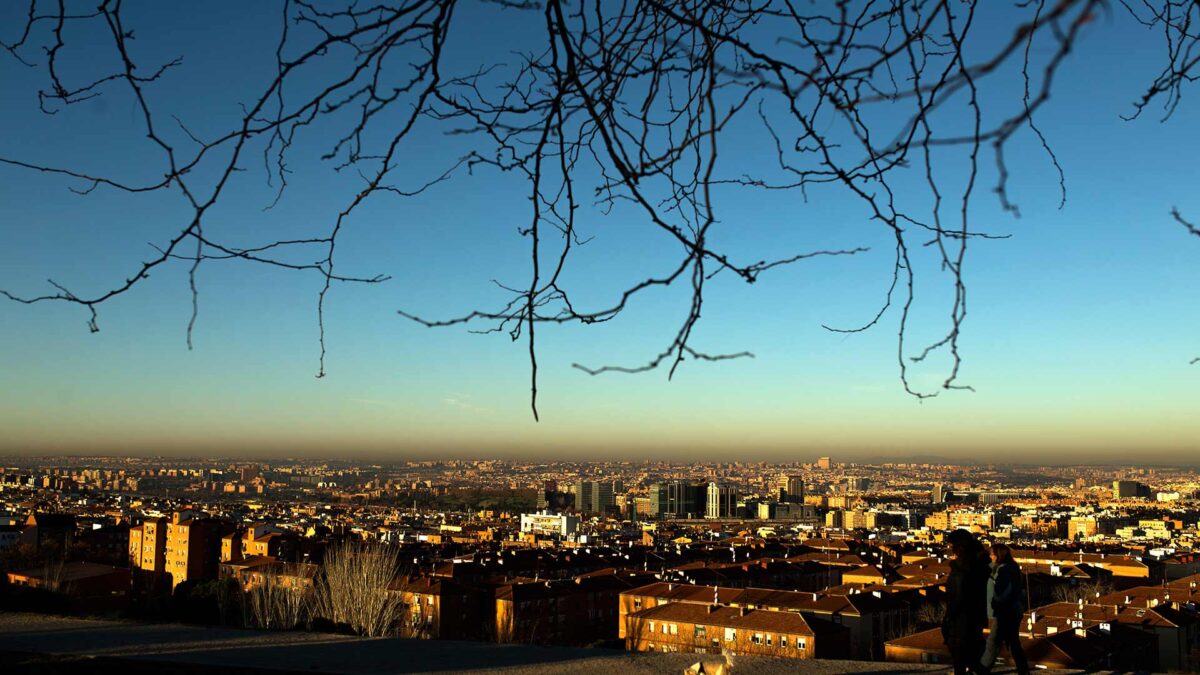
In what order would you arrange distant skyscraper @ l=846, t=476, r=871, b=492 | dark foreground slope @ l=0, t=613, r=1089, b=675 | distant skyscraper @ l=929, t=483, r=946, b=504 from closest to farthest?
dark foreground slope @ l=0, t=613, r=1089, b=675 < distant skyscraper @ l=929, t=483, r=946, b=504 < distant skyscraper @ l=846, t=476, r=871, b=492

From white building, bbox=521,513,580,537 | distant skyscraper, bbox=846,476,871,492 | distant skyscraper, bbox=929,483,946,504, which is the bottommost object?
distant skyscraper, bbox=846,476,871,492

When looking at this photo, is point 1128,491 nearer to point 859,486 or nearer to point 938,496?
point 938,496

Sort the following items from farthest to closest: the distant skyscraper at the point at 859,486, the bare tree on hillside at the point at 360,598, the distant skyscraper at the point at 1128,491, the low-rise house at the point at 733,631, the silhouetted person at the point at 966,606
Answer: the distant skyscraper at the point at 859,486, the distant skyscraper at the point at 1128,491, the low-rise house at the point at 733,631, the bare tree on hillside at the point at 360,598, the silhouetted person at the point at 966,606

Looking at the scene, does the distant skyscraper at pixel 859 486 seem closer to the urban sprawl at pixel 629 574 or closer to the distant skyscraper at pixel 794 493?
the distant skyscraper at pixel 794 493

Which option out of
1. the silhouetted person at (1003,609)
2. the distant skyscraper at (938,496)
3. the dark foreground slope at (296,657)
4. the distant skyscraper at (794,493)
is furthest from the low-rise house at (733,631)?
the distant skyscraper at (938,496)

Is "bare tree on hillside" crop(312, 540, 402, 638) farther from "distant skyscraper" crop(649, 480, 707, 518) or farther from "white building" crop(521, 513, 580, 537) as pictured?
"distant skyscraper" crop(649, 480, 707, 518)

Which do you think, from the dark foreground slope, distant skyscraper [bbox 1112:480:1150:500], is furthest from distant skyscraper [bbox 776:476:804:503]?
the dark foreground slope

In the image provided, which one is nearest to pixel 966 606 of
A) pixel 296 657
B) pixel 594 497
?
pixel 296 657
